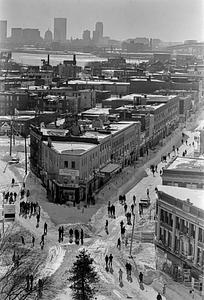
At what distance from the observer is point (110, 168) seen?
10.9 m

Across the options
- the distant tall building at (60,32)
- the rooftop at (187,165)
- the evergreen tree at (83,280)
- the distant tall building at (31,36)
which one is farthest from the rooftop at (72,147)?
the distant tall building at (31,36)

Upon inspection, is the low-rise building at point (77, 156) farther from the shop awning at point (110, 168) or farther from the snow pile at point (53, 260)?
the snow pile at point (53, 260)

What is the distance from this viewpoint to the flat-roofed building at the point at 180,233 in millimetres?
6117

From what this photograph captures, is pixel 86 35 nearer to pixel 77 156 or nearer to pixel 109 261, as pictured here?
pixel 77 156

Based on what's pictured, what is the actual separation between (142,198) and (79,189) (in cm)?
87

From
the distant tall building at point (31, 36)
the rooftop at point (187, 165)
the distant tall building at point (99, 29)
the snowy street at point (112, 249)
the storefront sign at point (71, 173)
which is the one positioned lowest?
the snowy street at point (112, 249)

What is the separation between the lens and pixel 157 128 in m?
16.2

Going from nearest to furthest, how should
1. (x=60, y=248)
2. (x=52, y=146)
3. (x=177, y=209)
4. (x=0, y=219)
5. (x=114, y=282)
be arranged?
1. (x=114, y=282)
2. (x=177, y=209)
3. (x=60, y=248)
4. (x=0, y=219)
5. (x=52, y=146)

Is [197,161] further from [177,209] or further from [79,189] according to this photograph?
[177,209]

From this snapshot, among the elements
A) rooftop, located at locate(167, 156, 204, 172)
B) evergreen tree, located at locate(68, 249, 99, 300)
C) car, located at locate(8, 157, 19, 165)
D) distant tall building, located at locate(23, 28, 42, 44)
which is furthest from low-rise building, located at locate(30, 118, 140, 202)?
distant tall building, located at locate(23, 28, 42, 44)

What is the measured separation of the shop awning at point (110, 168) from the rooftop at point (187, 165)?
1.77m

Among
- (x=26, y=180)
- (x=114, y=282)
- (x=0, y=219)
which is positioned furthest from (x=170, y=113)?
(x=114, y=282)

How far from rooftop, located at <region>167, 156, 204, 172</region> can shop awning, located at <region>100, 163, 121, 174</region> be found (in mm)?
1775

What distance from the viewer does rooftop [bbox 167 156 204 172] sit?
830 cm
